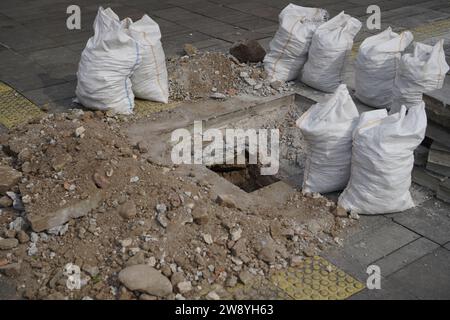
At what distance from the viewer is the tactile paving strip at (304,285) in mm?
3793

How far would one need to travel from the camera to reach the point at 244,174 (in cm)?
563

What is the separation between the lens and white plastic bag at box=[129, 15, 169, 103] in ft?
20.0

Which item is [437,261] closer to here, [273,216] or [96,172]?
[273,216]

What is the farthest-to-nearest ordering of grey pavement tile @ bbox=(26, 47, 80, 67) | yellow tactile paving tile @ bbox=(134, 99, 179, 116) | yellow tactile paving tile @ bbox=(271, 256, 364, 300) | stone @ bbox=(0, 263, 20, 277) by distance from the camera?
grey pavement tile @ bbox=(26, 47, 80, 67), yellow tactile paving tile @ bbox=(134, 99, 179, 116), stone @ bbox=(0, 263, 20, 277), yellow tactile paving tile @ bbox=(271, 256, 364, 300)

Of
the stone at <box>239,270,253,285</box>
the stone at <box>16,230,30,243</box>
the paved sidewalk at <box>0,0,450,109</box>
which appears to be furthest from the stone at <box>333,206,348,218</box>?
the paved sidewalk at <box>0,0,450,109</box>

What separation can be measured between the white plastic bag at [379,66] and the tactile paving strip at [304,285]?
2764 millimetres

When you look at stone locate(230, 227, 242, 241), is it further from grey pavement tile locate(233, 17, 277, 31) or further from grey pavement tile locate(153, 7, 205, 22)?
grey pavement tile locate(153, 7, 205, 22)

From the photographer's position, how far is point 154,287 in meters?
3.70

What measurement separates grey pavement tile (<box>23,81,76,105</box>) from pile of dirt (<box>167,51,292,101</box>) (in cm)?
124

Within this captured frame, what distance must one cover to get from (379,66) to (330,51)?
0.63 meters

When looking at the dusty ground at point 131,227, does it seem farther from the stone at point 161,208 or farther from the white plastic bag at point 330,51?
the white plastic bag at point 330,51
